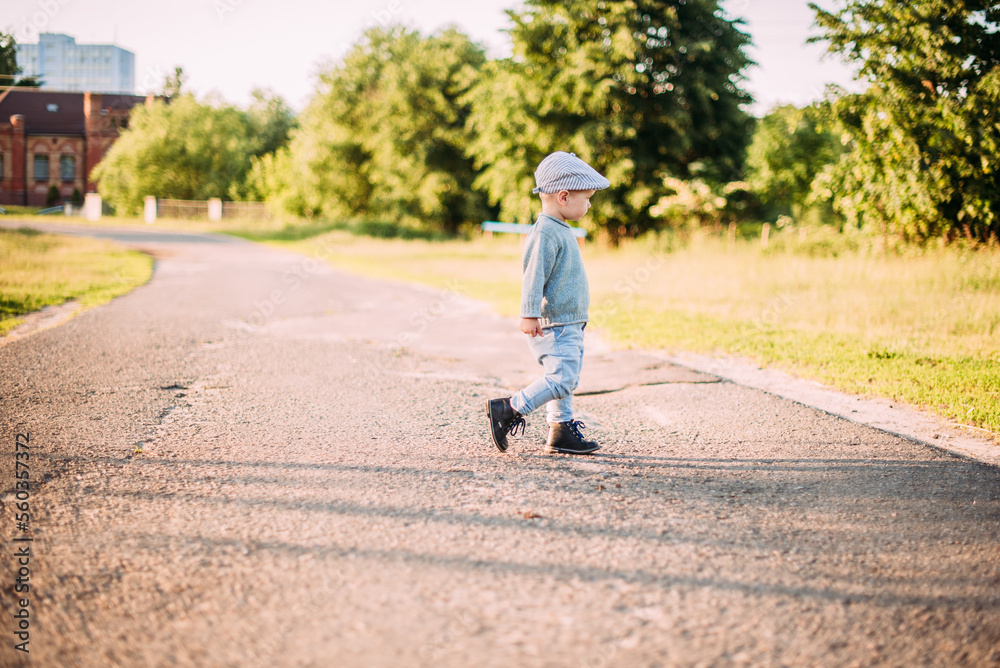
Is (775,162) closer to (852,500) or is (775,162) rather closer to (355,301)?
(355,301)

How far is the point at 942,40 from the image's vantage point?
1191cm

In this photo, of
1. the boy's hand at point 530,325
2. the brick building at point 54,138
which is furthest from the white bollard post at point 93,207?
the boy's hand at point 530,325

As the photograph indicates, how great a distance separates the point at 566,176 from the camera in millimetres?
3859

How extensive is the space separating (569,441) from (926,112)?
11739 mm

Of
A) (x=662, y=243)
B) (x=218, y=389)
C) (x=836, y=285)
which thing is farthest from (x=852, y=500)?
(x=662, y=243)

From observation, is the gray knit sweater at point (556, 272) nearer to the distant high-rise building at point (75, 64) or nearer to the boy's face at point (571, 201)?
the boy's face at point (571, 201)

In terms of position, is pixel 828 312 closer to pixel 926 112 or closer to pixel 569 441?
pixel 926 112

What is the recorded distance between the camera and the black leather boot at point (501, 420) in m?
3.96

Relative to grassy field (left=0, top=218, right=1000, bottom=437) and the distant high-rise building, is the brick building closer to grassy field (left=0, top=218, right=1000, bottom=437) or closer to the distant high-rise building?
the distant high-rise building

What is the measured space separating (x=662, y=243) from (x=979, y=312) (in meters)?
11.2

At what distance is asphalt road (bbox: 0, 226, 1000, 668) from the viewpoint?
2.08 metres

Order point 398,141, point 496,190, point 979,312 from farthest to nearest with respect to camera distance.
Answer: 1. point 398,141
2. point 496,190
3. point 979,312

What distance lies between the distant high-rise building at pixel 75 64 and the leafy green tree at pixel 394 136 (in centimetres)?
1199

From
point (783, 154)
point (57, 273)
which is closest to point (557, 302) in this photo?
point (57, 273)
